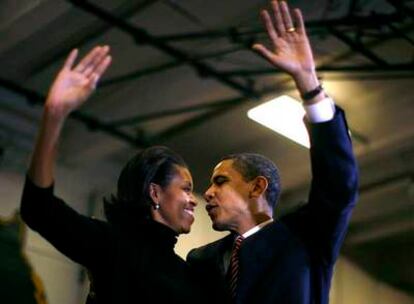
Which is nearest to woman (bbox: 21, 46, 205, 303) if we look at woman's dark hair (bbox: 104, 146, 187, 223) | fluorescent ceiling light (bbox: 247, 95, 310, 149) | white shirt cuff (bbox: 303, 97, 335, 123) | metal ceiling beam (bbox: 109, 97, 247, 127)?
woman's dark hair (bbox: 104, 146, 187, 223)

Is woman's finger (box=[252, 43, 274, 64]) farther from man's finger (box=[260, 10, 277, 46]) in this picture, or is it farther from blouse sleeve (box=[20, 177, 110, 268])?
blouse sleeve (box=[20, 177, 110, 268])

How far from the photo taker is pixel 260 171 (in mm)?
2713

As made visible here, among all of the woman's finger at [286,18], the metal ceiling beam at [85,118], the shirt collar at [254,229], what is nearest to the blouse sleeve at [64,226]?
the shirt collar at [254,229]

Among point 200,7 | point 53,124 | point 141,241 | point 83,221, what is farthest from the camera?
point 200,7

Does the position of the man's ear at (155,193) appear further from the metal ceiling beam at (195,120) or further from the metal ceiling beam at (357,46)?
the metal ceiling beam at (195,120)

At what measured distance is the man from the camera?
6.64 feet

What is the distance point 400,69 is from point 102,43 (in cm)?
208

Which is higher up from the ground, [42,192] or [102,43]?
[42,192]

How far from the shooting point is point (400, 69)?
17.5ft

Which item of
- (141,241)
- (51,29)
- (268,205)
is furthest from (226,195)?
(51,29)

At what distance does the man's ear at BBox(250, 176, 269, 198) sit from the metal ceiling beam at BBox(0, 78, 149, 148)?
368cm

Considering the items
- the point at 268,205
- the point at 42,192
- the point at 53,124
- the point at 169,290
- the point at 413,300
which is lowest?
the point at 413,300

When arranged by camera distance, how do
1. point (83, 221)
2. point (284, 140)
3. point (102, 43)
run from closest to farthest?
point (83, 221), point (102, 43), point (284, 140)

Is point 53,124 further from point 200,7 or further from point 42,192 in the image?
point 200,7
